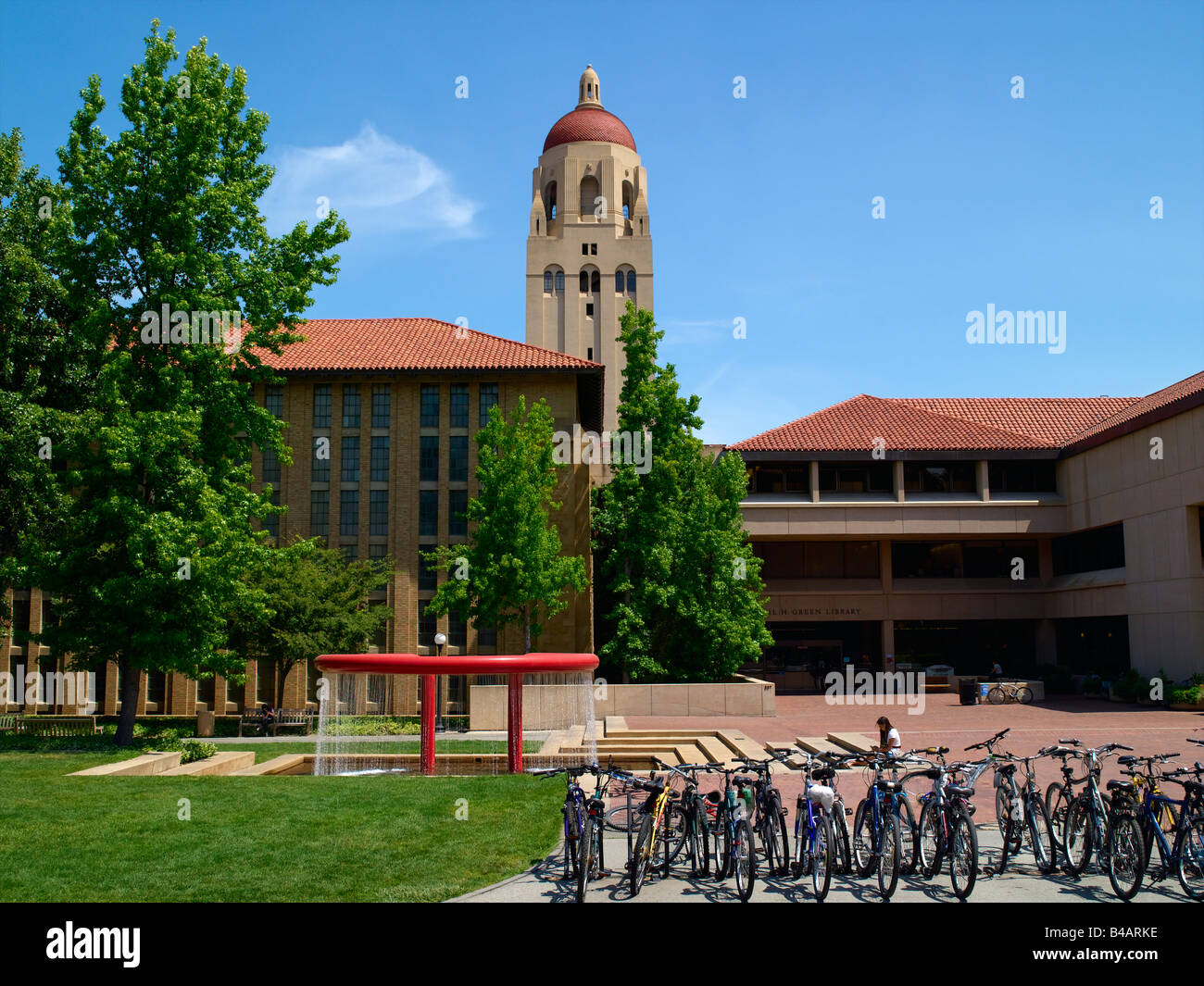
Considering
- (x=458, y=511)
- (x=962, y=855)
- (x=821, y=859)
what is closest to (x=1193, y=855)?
(x=962, y=855)

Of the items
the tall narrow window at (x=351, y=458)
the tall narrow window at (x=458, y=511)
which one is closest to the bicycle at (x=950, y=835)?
the tall narrow window at (x=458, y=511)

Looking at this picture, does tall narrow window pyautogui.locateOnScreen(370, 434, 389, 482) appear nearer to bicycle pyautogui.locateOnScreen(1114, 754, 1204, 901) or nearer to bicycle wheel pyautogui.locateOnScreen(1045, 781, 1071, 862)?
bicycle wheel pyautogui.locateOnScreen(1045, 781, 1071, 862)

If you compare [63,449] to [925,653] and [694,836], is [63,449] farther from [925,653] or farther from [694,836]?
[925,653]

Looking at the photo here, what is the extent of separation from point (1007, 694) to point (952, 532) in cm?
960

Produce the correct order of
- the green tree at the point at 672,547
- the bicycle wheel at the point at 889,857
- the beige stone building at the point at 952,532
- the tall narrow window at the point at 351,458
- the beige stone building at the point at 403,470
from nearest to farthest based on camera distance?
the bicycle wheel at the point at 889,857
the green tree at the point at 672,547
the beige stone building at the point at 403,470
the tall narrow window at the point at 351,458
the beige stone building at the point at 952,532

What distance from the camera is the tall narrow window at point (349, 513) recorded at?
39.1 meters

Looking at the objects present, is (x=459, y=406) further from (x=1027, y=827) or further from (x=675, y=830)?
(x=1027, y=827)

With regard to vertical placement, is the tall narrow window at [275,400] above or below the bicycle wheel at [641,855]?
above

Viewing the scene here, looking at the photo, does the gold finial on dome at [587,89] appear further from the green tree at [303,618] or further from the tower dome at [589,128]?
the green tree at [303,618]

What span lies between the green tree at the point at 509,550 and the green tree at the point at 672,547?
8.60 feet

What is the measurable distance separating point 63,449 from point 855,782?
1806 centimetres

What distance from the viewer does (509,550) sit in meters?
33.1

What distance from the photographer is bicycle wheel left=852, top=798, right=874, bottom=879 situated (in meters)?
9.98
